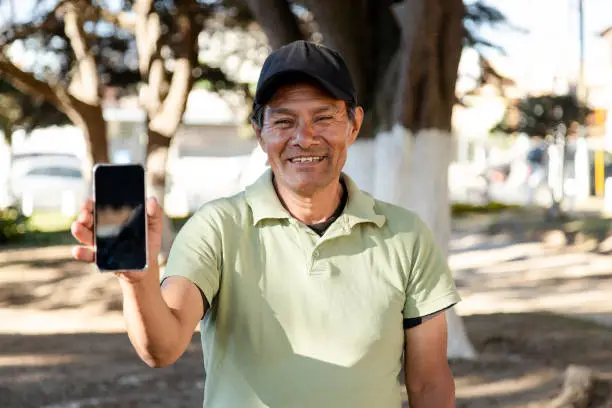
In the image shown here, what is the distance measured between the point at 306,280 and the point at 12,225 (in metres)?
20.2

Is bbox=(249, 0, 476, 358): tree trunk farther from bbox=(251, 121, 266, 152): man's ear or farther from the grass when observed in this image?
the grass

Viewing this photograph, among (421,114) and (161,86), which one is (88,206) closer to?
(421,114)

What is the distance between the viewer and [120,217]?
1808 mm

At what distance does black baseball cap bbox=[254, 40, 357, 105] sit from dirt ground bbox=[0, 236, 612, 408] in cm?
460

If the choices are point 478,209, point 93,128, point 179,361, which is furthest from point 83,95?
point 478,209

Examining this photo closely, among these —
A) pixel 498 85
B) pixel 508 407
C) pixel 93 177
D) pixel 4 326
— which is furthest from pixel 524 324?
pixel 93 177

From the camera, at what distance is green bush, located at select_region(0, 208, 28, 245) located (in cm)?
2116

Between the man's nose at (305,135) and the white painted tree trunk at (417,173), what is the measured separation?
5.27 metres

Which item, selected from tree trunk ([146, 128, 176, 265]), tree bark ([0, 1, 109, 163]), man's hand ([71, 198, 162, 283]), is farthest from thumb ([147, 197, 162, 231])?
tree trunk ([146, 128, 176, 265])

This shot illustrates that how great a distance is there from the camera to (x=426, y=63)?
7.37m

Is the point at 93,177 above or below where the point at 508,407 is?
above

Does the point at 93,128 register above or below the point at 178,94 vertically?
below

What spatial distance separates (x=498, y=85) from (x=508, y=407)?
7.81 meters

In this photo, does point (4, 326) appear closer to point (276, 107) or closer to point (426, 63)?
point (426, 63)
